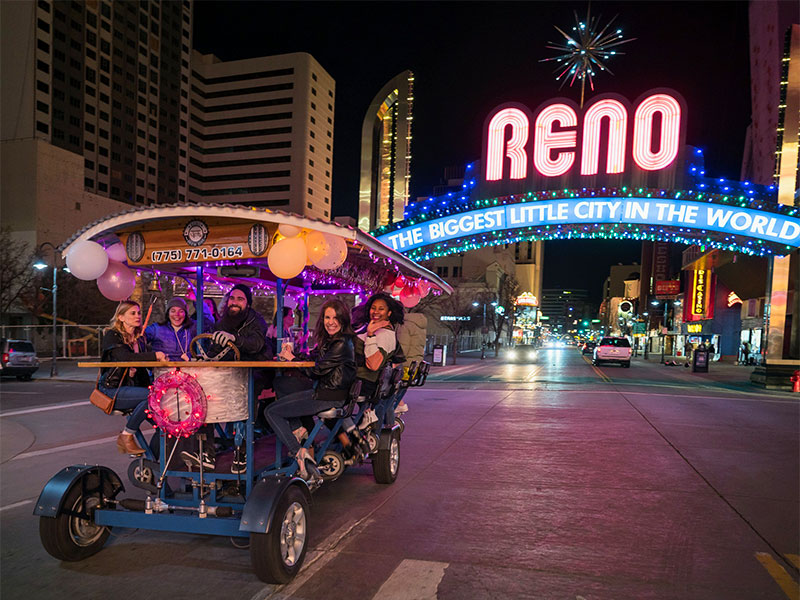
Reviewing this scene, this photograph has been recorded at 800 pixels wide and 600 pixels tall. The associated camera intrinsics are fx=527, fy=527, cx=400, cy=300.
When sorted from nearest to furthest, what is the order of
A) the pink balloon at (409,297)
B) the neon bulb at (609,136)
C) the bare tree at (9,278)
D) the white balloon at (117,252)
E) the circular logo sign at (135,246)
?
the circular logo sign at (135,246)
the white balloon at (117,252)
the pink balloon at (409,297)
the neon bulb at (609,136)
the bare tree at (9,278)

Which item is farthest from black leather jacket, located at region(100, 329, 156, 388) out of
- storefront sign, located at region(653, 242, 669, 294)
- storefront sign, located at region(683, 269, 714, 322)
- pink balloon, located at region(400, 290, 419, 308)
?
storefront sign, located at region(653, 242, 669, 294)

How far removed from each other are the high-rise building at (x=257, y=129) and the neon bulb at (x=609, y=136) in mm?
101163

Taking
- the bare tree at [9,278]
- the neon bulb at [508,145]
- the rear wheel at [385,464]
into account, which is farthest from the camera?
the bare tree at [9,278]

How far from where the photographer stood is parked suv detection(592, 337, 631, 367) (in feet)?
114

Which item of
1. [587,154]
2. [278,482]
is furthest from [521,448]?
[587,154]

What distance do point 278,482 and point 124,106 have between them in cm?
10688

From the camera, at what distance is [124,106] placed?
92.8 meters

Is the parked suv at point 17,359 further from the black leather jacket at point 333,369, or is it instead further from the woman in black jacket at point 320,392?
the black leather jacket at point 333,369

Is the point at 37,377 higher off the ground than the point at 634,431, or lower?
lower

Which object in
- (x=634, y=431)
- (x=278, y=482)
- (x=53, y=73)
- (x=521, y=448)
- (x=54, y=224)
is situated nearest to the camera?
(x=278, y=482)

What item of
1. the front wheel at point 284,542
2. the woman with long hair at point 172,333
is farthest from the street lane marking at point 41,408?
the front wheel at point 284,542

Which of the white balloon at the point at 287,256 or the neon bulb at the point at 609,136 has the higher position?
the neon bulb at the point at 609,136

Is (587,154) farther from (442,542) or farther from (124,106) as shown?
(124,106)

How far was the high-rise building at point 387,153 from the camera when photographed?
18.4m
